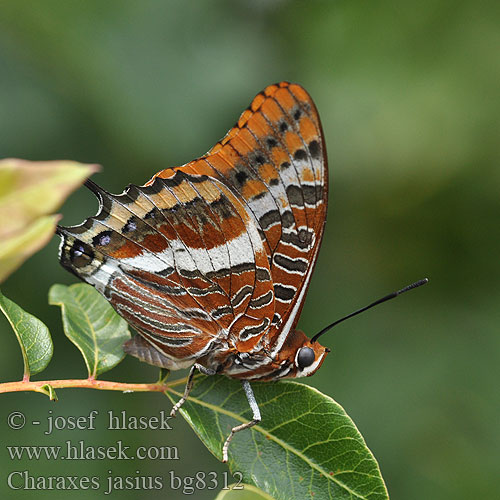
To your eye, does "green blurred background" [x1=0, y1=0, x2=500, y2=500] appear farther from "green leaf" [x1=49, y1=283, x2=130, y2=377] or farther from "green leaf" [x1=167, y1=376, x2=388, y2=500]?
"green leaf" [x1=167, y1=376, x2=388, y2=500]

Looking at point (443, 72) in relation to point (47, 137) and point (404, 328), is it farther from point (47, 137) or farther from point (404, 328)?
point (47, 137)

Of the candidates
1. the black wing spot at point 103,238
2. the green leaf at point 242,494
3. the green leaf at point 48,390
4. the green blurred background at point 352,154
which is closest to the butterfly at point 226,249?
the black wing spot at point 103,238

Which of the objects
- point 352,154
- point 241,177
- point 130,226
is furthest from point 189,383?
point 352,154

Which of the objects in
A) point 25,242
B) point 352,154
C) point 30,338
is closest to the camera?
point 25,242

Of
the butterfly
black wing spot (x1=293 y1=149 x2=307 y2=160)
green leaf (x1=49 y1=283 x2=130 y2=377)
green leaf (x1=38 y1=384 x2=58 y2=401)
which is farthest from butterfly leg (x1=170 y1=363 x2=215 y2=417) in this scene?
black wing spot (x1=293 y1=149 x2=307 y2=160)

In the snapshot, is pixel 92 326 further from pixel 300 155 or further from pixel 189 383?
pixel 300 155

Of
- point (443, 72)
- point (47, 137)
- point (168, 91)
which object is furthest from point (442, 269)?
point (47, 137)
